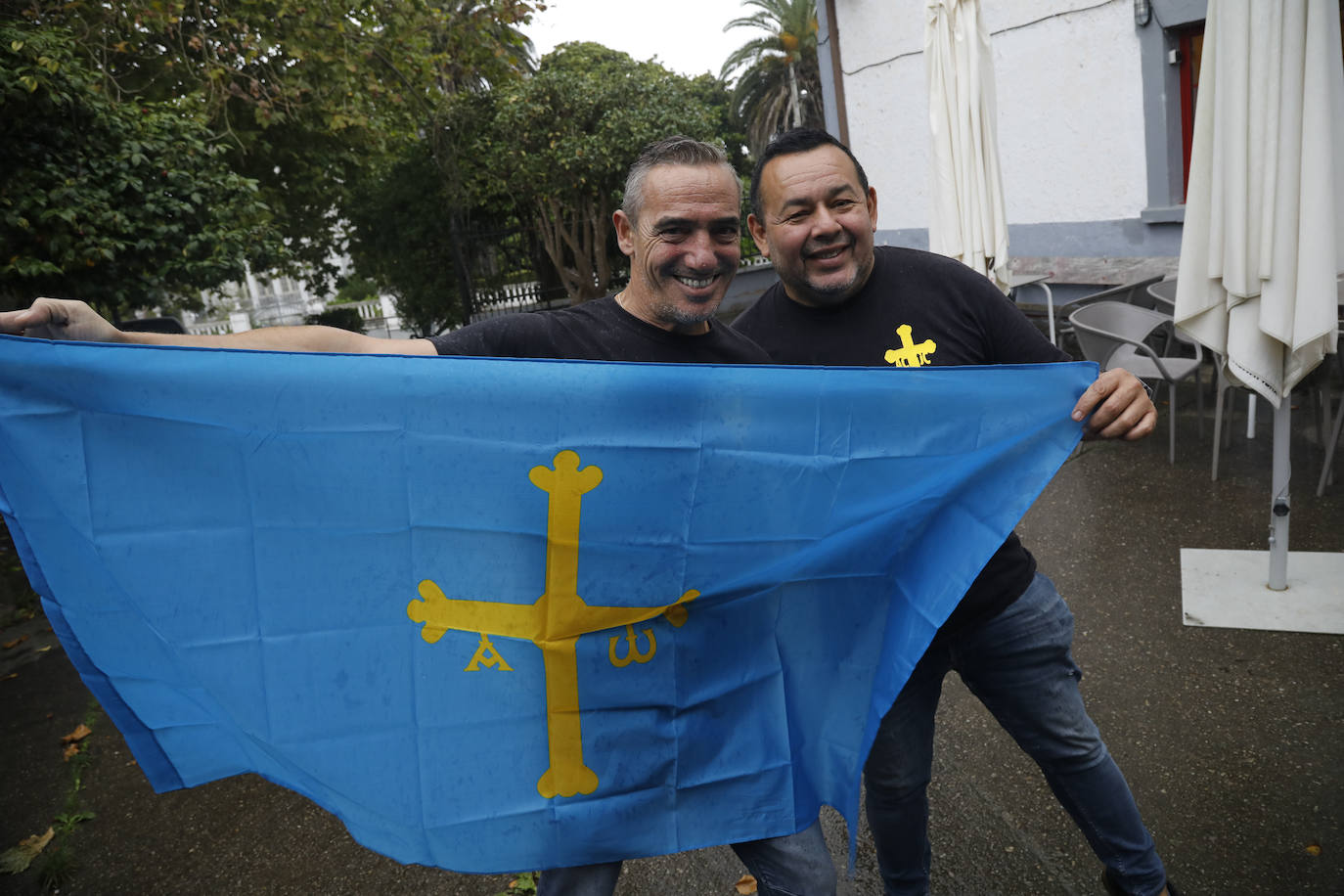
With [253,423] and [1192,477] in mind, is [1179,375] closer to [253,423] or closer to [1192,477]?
[1192,477]

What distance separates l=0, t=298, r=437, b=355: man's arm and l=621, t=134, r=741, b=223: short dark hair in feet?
1.80

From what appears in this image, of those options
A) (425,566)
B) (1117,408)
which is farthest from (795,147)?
(425,566)

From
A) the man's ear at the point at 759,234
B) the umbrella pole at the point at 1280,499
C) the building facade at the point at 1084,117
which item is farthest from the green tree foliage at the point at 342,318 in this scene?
the man's ear at the point at 759,234

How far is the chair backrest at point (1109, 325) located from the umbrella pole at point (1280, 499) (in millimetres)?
2161

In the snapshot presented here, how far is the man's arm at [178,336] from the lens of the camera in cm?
167

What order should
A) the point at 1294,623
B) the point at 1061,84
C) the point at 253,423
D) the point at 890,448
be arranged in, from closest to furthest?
the point at 253,423 → the point at 890,448 → the point at 1294,623 → the point at 1061,84

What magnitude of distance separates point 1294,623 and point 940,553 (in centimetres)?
265

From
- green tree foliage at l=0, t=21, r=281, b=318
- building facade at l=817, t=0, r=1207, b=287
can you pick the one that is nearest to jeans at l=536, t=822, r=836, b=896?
green tree foliage at l=0, t=21, r=281, b=318

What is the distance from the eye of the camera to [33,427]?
5.67ft

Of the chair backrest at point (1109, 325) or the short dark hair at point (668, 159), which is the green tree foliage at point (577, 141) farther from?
the short dark hair at point (668, 159)

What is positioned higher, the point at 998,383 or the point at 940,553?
the point at 998,383

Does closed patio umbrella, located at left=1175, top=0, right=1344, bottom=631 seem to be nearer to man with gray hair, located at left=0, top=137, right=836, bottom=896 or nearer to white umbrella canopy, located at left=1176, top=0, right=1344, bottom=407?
white umbrella canopy, located at left=1176, top=0, right=1344, bottom=407

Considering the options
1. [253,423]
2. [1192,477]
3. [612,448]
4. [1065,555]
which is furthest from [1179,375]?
[253,423]

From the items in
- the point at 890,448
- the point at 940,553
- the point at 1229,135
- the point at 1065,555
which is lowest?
the point at 1065,555
